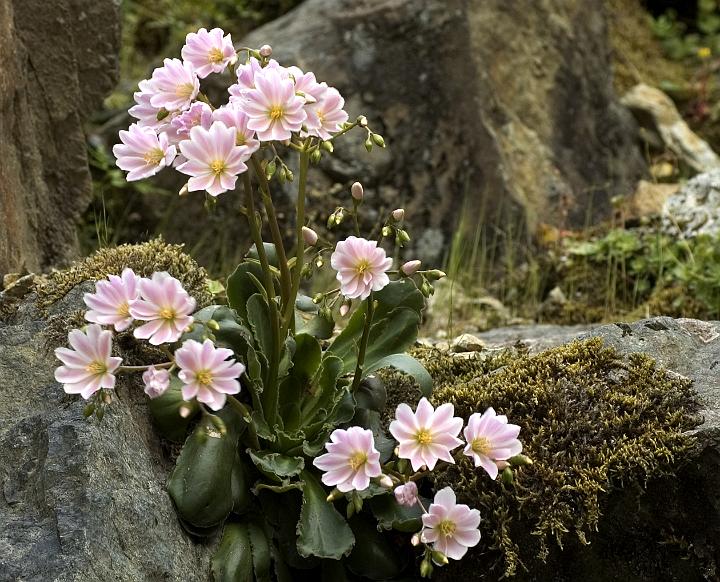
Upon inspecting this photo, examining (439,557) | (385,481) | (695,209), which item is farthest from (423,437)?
(695,209)

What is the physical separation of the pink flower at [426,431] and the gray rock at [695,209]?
280 centimetres

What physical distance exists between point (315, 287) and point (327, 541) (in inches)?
92.8

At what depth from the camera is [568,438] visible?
256cm

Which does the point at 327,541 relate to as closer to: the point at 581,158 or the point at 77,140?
the point at 77,140

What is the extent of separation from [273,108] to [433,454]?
2.76ft

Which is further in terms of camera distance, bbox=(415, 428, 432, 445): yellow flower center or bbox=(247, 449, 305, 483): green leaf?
bbox=(247, 449, 305, 483): green leaf

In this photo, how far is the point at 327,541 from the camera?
235cm

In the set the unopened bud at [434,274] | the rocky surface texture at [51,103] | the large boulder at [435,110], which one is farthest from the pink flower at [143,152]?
the large boulder at [435,110]

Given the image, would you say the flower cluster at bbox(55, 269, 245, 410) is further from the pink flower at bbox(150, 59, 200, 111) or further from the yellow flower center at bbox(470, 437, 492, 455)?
the yellow flower center at bbox(470, 437, 492, 455)

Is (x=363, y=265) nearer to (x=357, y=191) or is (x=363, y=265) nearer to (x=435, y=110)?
(x=357, y=191)

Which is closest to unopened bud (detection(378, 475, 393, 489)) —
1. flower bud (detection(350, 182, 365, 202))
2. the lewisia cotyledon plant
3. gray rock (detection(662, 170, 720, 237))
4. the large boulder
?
the lewisia cotyledon plant

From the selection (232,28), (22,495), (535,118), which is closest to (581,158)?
(535,118)

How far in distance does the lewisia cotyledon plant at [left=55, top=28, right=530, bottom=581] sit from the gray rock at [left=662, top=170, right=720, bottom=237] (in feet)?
8.18

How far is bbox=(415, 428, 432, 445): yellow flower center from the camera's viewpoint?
7.14 feet
